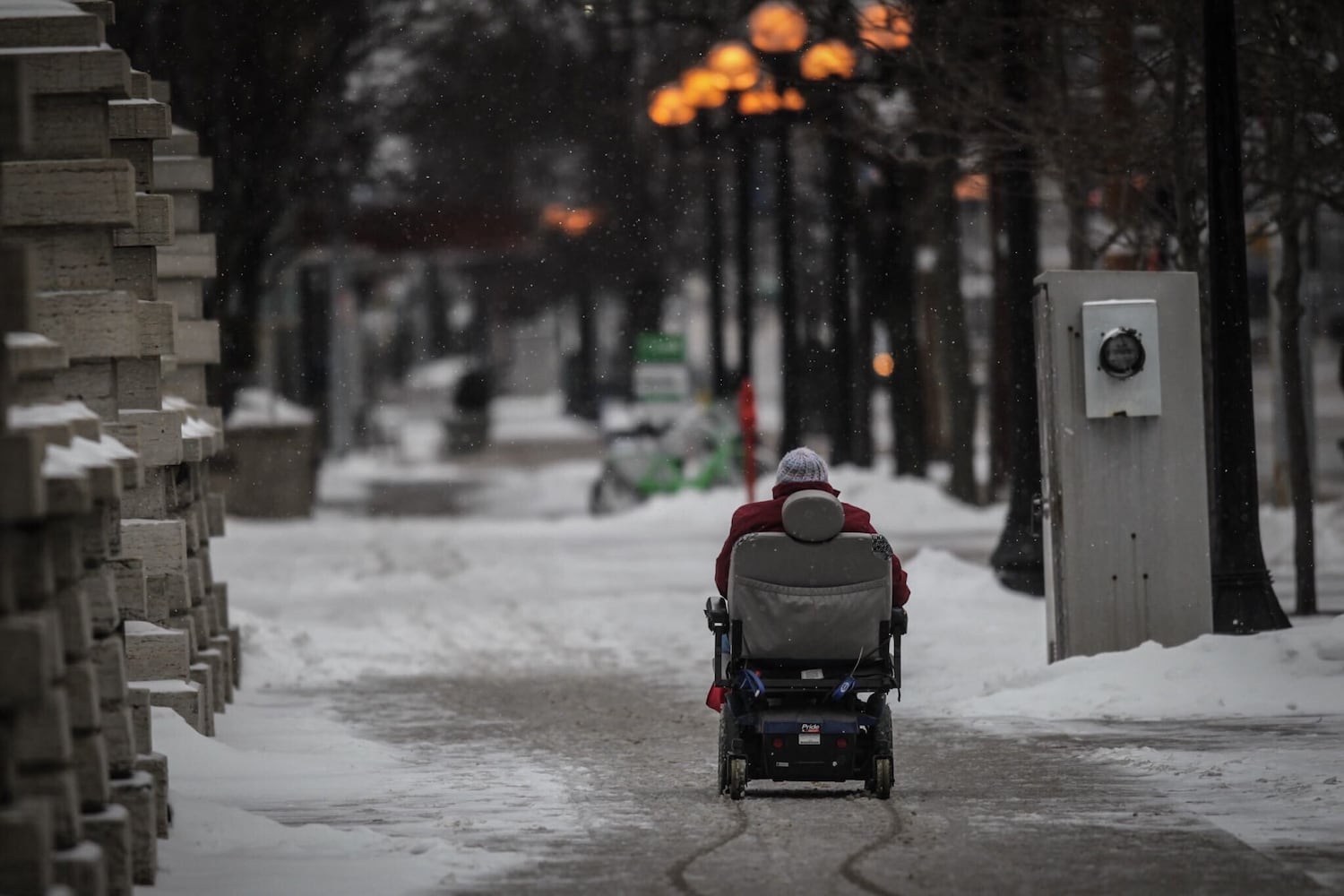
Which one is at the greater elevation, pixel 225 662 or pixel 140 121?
pixel 140 121

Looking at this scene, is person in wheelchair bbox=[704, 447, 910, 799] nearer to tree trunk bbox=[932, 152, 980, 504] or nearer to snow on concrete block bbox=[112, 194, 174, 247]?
snow on concrete block bbox=[112, 194, 174, 247]

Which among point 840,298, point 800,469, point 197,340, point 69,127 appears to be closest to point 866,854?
point 800,469

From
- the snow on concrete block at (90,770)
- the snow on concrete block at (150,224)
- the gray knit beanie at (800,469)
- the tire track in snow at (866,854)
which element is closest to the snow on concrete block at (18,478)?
the snow on concrete block at (90,770)

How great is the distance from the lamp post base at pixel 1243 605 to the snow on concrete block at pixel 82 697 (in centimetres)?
835

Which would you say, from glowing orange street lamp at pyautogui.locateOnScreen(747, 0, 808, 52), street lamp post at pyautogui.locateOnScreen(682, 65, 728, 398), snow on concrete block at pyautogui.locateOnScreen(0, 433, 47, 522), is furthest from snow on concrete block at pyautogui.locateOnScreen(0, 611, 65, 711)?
street lamp post at pyautogui.locateOnScreen(682, 65, 728, 398)

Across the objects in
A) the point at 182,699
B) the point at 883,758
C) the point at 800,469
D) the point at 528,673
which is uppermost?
the point at 800,469

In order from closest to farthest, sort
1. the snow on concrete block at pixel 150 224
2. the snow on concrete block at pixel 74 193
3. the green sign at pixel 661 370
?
1. the snow on concrete block at pixel 74 193
2. the snow on concrete block at pixel 150 224
3. the green sign at pixel 661 370

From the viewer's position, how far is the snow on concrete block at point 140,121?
10.6 m

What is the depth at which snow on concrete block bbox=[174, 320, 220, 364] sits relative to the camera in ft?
43.5

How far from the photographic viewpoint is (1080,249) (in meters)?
19.5

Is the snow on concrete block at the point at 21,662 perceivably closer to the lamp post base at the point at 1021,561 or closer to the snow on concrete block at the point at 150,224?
the snow on concrete block at the point at 150,224

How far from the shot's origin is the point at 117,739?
7.71 m

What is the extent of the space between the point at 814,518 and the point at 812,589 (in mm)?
303

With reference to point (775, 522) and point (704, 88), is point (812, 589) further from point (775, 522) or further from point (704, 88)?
point (704, 88)
